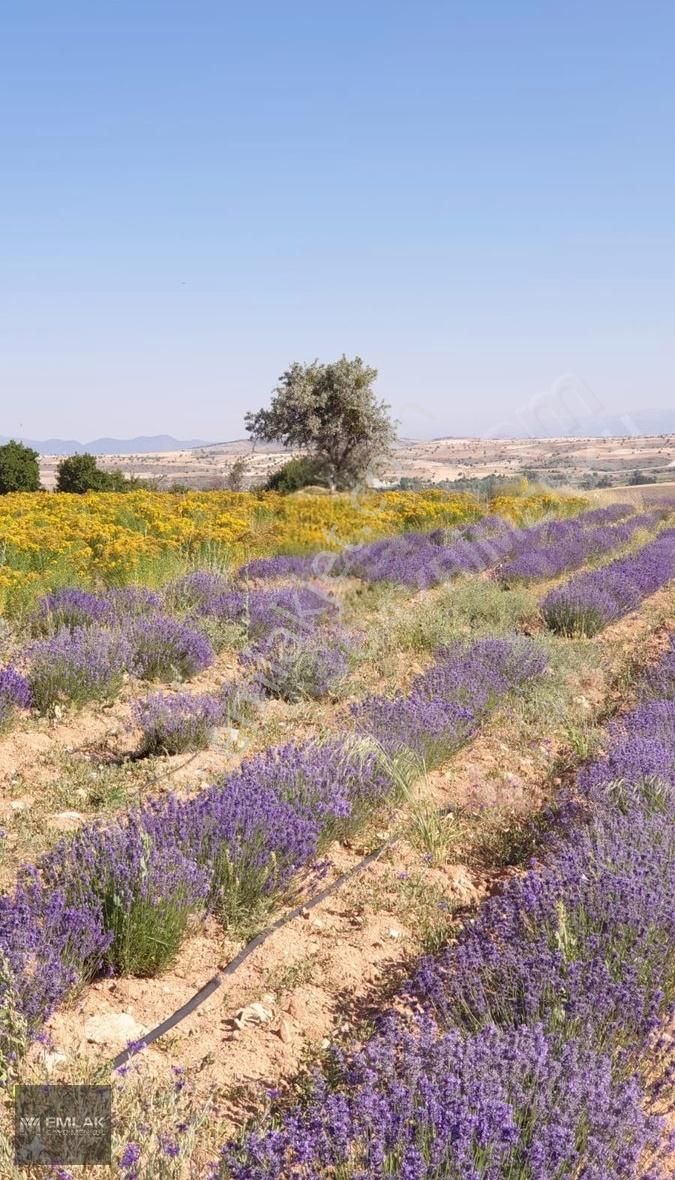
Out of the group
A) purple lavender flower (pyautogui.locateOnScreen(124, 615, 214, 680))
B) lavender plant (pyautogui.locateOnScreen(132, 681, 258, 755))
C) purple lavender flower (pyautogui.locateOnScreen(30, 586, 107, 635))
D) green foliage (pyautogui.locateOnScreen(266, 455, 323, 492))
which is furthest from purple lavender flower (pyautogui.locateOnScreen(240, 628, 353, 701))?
green foliage (pyautogui.locateOnScreen(266, 455, 323, 492))

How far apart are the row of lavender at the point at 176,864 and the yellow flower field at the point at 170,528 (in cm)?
372

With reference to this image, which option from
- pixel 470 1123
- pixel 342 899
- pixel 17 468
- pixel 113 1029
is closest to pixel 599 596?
pixel 342 899

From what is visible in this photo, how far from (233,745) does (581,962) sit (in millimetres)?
2872

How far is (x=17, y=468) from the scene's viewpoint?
19.3 meters

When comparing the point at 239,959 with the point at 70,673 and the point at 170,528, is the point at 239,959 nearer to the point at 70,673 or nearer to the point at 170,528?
the point at 70,673

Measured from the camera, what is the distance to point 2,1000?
7.98 feet

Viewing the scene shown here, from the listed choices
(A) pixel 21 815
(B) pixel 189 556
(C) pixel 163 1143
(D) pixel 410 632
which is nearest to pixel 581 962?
(C) pixel 163 1143

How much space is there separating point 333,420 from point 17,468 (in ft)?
29.1

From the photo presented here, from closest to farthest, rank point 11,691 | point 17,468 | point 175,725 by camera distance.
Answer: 1. point 175,725
2. point 11,691
3. point 17,468

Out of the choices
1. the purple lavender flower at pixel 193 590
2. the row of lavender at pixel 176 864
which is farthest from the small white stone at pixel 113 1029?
the purple lavender flower at pixel 193 590

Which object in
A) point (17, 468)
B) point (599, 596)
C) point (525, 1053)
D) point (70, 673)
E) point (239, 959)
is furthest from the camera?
point (17, 468)

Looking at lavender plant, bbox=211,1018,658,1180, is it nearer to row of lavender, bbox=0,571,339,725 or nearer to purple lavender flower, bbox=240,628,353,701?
row of lavender, bbox=0,571,339,725

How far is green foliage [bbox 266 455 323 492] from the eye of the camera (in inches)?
891

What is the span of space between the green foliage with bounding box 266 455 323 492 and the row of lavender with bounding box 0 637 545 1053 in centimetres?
1831
